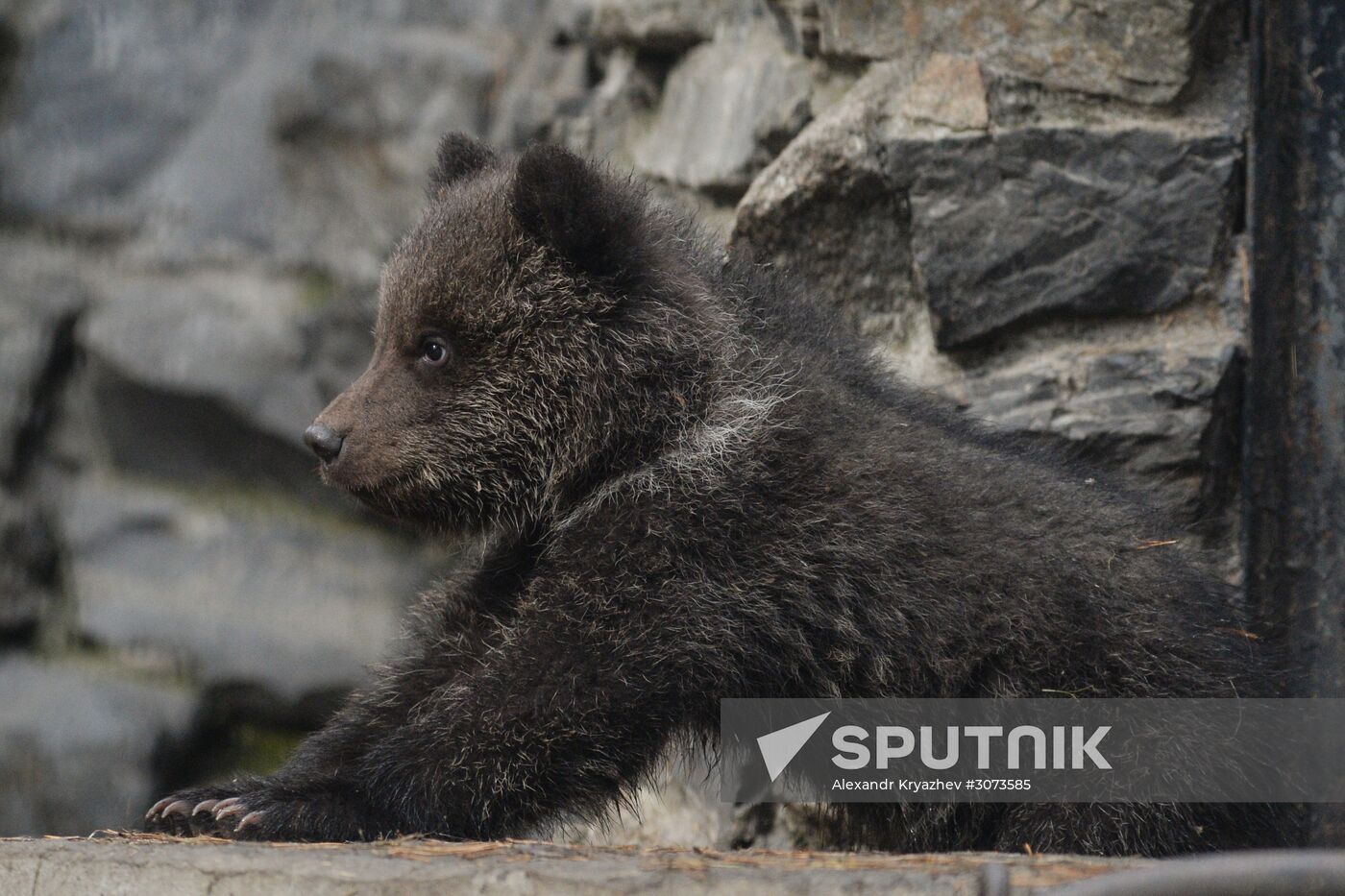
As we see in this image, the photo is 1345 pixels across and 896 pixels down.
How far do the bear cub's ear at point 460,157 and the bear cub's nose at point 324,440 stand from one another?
0.91 m

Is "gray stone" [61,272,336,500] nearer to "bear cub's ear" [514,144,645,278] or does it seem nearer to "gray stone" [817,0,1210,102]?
"bear cub's ear" [514,144,645,278]

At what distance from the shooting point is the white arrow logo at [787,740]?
11.0 ft

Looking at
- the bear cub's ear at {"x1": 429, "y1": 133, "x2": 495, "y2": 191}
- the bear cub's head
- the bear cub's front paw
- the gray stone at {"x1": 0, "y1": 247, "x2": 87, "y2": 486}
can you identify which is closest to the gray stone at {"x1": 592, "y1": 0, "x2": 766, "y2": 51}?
the bear cub's ear at {"x1": 429, "y1": 133, "x2": 495, "y2": 191}

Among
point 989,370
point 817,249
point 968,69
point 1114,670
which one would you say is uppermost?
point 968,69

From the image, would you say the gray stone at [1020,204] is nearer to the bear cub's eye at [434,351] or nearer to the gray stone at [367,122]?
the bear cub's eye at [434,351]

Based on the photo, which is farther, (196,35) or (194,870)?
(196,35)

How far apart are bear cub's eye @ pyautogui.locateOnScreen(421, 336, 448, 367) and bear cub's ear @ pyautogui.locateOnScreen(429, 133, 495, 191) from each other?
0.63 metres

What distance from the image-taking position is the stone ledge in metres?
2.32

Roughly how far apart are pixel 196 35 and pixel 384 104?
2.72 ft

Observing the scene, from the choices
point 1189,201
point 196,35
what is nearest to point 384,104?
point 196,35

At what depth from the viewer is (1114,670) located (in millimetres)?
3166

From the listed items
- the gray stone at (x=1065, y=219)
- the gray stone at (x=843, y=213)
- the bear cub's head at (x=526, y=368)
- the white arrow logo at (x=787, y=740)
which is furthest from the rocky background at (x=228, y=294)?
the white arrow logo at (x=787, y=740)

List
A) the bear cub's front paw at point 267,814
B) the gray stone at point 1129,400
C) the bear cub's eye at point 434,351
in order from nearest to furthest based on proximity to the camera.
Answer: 1. the bear cub's front paw at point 267,814
2. the bear cub's eye at point 434,351
3. the gray stone at point 1129,400

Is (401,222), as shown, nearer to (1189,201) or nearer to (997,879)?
(1189,201)
